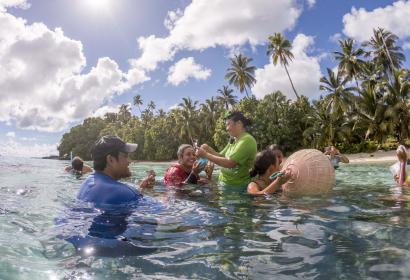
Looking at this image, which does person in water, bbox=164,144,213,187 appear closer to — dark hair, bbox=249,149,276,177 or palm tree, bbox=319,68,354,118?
dark hair, bbox=249,149,276,177

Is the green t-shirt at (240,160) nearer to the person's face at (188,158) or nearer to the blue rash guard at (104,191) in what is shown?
the person's face at (188,158)

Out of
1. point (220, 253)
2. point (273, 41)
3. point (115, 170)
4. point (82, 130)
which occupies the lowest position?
point (220, 253)

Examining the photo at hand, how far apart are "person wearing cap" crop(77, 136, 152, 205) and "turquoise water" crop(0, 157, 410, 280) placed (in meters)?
0.34

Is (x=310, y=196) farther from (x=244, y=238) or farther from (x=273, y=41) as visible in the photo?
(x=273, y=41)

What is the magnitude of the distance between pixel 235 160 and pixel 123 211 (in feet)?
9.56

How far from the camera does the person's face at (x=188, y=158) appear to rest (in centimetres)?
793

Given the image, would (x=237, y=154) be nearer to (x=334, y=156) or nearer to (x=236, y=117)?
(x=236, y=117)

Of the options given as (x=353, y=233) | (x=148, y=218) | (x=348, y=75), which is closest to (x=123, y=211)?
(x=148, y=218)

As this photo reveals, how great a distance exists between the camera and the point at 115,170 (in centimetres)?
427

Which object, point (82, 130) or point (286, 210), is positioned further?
point (82, 130)

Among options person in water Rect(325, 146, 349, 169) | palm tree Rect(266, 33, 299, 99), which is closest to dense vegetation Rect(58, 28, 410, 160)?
palm tree Rect(266, 33, 299, 99)

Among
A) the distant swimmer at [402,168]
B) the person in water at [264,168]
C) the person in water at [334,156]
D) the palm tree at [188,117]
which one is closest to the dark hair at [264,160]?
the person in water at [264,168]

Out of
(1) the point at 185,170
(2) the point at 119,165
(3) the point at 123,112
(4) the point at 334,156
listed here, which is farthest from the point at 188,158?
(3) the point at 123,112

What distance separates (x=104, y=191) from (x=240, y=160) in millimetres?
3321
